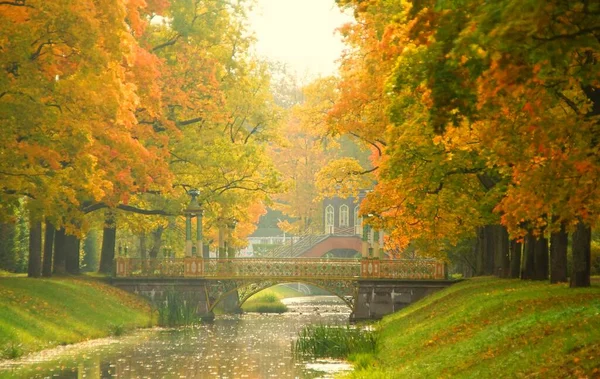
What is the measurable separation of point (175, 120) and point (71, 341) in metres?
19.5

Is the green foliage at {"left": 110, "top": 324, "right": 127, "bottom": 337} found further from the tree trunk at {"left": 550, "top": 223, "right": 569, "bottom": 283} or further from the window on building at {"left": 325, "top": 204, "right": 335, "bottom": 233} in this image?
the window on building at {"left": 325, "top": 204, "right": 335, "bottom": 233}

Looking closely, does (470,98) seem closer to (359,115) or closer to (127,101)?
(127,101)

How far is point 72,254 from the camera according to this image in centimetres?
5362

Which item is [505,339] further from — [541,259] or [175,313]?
[175,313]

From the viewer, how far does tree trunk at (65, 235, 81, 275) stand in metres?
53.4

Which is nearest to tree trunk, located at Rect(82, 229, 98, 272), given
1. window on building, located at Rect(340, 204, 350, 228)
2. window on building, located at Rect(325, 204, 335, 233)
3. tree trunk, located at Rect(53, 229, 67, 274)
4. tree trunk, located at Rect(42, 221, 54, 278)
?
tree trunk, located at Rect(53, 229, 67, 274)

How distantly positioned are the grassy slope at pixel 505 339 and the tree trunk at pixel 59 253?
22.1 metres

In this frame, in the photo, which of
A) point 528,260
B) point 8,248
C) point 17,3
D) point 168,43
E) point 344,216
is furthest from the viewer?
point 344,216

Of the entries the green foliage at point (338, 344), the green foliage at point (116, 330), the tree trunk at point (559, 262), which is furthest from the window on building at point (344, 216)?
the tree trunk at point (559, 262)

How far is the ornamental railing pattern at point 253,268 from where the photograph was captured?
55.9 m

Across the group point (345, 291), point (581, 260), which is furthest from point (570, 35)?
point (345, 291)

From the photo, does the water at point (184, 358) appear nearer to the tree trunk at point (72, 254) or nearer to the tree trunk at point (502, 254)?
the tree trunk at point (72, 254)

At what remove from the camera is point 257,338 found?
4356 cm

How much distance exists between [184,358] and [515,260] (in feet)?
45.1
